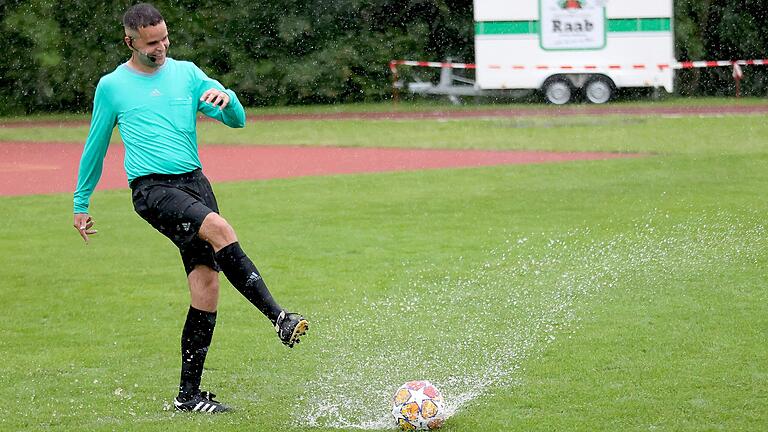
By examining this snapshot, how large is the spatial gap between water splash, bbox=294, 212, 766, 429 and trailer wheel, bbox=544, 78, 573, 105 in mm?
17501

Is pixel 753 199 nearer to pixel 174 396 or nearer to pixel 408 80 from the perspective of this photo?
pixel 174 396

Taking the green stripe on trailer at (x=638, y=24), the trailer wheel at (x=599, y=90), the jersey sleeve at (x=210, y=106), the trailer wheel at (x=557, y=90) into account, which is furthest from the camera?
the trailer wheel at (x=557, y=90)

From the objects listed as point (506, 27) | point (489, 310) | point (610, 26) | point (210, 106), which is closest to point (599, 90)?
point (610, 26)

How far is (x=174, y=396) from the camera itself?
6184 mm

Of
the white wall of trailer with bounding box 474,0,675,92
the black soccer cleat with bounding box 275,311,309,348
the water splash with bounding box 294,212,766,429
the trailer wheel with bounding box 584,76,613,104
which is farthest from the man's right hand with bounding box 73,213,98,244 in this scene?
the trailer wheel with bounding box 584,76,613,104

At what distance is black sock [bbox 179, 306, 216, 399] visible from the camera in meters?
5.87

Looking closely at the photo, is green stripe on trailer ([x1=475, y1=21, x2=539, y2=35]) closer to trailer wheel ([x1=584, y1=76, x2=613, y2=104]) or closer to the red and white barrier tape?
the red and white barrier tape

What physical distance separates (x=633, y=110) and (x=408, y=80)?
692 centimetres

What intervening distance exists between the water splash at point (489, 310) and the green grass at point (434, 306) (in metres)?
0.02

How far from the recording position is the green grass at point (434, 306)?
5879 mm

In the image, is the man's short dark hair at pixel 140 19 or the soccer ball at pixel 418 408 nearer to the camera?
the soccer ball at pixel 418 408

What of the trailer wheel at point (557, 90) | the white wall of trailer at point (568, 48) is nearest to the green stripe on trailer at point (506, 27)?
the white wall of trailer at point (568, 48)

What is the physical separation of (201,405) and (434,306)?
107 inches

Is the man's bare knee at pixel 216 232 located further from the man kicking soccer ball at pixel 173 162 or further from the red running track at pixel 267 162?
the red running track at pixel 267 162
